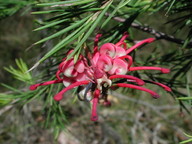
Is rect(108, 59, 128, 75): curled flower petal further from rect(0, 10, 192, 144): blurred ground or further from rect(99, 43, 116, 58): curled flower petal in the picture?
rect(0, 10, 192, 144): blurred ground

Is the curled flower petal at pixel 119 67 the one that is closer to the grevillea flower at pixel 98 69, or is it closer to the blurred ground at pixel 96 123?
the grevillea flower at pixel 98 69

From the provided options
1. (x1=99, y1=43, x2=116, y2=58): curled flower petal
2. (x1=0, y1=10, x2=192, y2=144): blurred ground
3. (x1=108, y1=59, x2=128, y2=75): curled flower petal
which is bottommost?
(x1=0, y1=10, x2=192, y2=144): blurred ground

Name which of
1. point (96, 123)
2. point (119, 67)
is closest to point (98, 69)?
point (119, 67)

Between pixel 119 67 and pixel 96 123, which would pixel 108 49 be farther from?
pixel 96 123

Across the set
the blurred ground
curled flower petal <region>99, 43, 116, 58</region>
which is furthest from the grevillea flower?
the blurred ground

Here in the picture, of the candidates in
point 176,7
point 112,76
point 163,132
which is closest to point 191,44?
point 176,7

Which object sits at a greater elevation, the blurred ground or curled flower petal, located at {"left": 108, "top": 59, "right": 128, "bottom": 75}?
curled flower petal, located at {"left": 108, "top": 59, "right": 128, "bottom": 75}

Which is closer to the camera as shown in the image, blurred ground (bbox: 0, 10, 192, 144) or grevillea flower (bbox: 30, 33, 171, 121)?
grevillea flower (bbox: 30, 33, 171, 121)

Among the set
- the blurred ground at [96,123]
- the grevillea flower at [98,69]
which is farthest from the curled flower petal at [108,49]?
the blurred ground at [96,123]

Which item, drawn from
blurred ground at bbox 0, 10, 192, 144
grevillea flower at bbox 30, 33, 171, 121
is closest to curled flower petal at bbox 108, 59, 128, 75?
grevillea flower at bbox 30, 33, 171, 121
